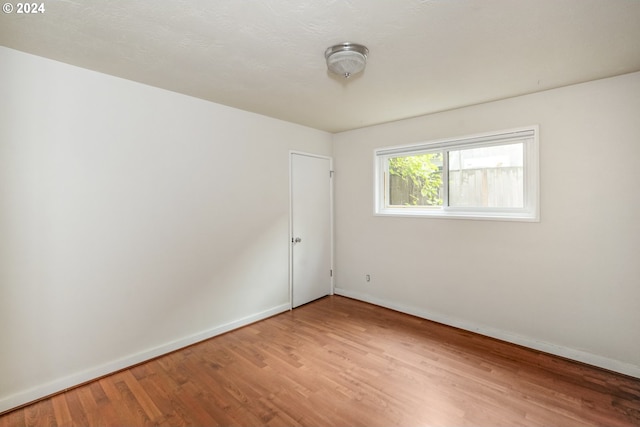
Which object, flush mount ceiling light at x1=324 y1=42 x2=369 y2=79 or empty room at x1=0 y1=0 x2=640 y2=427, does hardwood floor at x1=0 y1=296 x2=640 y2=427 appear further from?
flush mount ceiling light at x1=324 y1=42 x2=369 y2=79

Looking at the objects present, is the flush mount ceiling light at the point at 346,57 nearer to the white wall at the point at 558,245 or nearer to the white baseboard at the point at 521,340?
the white wall at the point at 558,245

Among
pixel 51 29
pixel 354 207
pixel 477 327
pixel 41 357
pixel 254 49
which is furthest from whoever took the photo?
pixel 354 207

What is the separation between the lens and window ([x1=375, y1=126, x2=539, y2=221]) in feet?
9.63

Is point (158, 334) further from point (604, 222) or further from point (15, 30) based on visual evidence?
point (604, 222)

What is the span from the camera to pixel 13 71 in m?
2.00

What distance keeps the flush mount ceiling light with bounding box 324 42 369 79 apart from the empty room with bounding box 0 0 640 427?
15mm

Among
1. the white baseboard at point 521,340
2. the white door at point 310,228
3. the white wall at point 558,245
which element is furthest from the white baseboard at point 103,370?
the white wall at point 558,245

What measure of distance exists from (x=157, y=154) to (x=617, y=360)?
14.4 ft

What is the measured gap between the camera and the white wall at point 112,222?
2.05 meters

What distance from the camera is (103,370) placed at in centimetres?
239

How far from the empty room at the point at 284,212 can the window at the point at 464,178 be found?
27 millimetres

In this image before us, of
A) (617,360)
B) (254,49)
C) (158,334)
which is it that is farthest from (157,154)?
(617,360)

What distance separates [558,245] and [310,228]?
9.12 ft

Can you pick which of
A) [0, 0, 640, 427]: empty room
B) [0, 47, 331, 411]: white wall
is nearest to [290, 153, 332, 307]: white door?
[0, 0, 640, 427]: empty room
